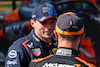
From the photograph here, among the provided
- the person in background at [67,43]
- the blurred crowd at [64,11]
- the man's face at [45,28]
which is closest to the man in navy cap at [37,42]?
the man's face at [45,28]

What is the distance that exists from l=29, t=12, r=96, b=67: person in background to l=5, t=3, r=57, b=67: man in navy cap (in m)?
0.56

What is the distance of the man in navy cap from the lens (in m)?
2.33

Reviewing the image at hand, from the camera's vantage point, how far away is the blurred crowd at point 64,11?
5672 millimetres

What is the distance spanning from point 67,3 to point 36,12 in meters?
3.21

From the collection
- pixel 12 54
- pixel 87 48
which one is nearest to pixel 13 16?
pixel 87 48

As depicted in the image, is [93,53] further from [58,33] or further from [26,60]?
[58,33]

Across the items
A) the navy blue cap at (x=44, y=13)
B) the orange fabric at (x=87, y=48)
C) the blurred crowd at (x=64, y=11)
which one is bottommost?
the orange fabric at (x=87, y=48)

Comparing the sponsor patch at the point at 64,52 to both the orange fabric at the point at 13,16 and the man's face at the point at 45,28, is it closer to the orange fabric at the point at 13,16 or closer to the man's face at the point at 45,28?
the man's face at the point at 45,28

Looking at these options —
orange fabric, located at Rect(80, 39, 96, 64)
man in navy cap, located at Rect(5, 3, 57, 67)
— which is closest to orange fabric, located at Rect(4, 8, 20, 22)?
orange fabric, located at Rect(80, 39, 96, 64)

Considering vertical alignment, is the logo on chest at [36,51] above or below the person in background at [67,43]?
below

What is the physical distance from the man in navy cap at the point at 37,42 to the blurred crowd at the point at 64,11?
119 inches

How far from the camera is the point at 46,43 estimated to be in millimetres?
2643

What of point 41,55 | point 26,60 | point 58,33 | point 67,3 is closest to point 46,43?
point 41,55

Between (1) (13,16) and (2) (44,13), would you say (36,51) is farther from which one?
(1) (13,16)
